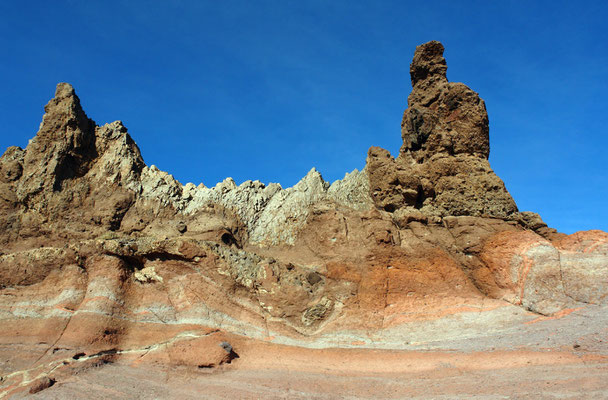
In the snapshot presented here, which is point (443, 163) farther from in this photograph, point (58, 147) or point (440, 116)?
point (58, 147)

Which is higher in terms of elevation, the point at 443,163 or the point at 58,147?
the point at 443,163

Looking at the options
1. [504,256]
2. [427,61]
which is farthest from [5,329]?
[427,61]

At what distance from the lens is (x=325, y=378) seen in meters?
12.2

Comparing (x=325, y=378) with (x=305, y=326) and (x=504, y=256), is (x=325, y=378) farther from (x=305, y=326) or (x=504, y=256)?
(x=504, y=256)

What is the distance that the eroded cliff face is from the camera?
44.2 feet

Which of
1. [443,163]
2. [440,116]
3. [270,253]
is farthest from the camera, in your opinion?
[440,116]

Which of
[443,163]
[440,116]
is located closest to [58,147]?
[443,163]

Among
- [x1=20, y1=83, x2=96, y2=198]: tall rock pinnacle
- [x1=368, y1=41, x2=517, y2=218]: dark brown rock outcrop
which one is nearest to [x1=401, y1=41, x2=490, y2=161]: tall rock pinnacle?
[x1=368, y1=41, x2=517, y2=218]: dark brown rock outcrop

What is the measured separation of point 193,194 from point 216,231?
281cm

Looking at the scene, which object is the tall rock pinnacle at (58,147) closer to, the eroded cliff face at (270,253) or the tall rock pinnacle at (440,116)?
the eroded cliff face at (270,253)

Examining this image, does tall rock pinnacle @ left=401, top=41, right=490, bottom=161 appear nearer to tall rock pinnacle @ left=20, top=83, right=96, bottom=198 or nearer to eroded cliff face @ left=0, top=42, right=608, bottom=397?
eroded cliff face @ left=0, top=42, right=608, bottom=397

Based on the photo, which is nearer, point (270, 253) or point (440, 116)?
point (270, 253)

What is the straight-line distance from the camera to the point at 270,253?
16.3 m

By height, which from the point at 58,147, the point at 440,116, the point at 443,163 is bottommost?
→ the point at 58,147
